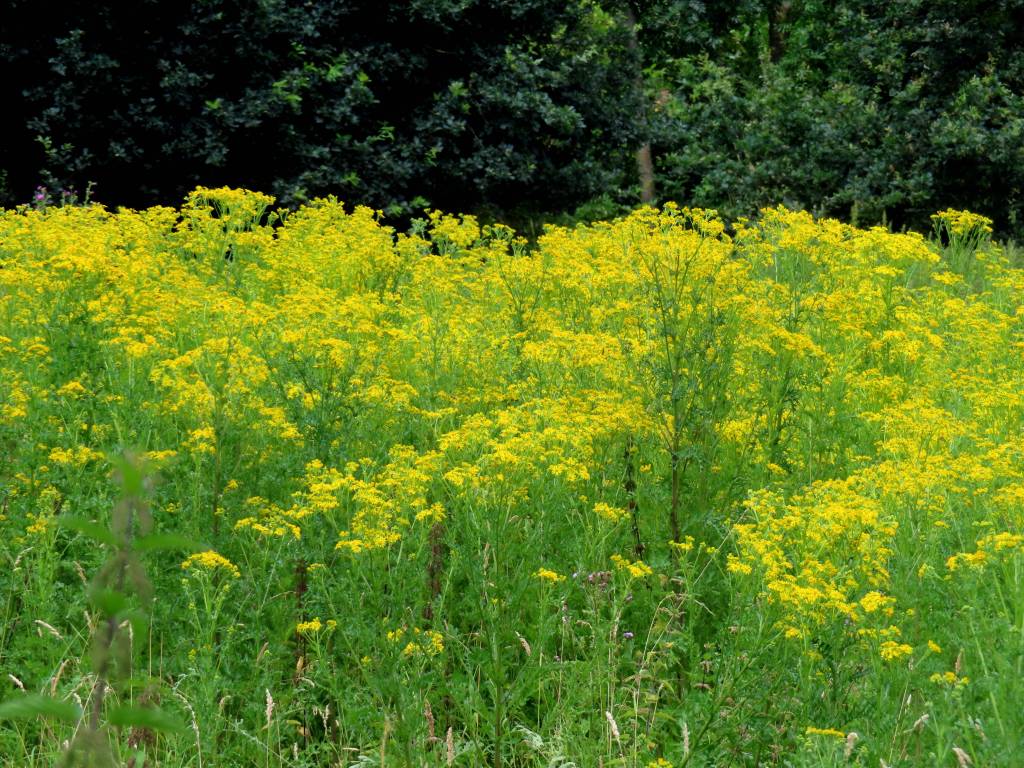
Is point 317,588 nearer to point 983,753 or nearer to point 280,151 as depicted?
point 983,753

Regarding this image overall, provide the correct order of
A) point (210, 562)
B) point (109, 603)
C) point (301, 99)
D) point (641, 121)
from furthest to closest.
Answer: point (641, 121)
point (301, 99)
point (210, 562)
point (109, 603)

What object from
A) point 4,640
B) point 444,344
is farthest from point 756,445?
point 4,640

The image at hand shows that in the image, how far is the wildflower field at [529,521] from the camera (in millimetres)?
3615

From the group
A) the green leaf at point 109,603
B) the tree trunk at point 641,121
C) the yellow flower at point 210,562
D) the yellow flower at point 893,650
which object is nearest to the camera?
the green leaf at point 109,603

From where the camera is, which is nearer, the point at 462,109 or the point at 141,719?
the point at 141,719

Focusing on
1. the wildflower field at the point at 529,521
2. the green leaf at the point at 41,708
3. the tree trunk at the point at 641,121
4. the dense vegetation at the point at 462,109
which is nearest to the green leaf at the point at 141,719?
the green leaf at the point at 41,708

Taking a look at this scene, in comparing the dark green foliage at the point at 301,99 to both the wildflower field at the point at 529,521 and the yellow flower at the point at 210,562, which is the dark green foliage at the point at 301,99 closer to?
the wildflower field at the point at 529,521

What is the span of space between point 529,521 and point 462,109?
9844mm

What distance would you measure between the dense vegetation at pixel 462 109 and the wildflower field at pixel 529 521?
5.89 m

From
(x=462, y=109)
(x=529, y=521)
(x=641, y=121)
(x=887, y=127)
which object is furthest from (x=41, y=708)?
(x=887, y=127)

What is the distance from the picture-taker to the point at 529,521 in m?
4.51

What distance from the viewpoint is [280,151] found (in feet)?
42.4

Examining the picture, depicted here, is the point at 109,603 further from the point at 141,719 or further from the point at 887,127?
the point at 887,127

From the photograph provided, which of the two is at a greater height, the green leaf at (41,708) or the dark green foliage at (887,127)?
the dark green foliage at (887,127)
